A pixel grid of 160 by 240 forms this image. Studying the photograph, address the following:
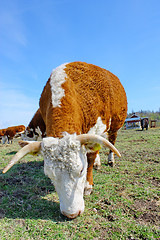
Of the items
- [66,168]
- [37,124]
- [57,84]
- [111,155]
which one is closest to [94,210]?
[66,168]

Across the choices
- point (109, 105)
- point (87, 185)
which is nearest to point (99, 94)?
point (109, 105)

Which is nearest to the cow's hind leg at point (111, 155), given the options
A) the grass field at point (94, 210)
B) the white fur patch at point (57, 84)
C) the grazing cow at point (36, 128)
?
the grass field at point (94, 210)

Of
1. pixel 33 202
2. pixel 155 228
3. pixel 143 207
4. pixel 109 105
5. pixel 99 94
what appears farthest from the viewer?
pixel 109 105

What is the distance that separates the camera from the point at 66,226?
2.58 metres

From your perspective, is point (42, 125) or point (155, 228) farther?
point (42, 125)

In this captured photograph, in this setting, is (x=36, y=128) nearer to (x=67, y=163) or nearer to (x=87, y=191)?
(x=87, y=191)

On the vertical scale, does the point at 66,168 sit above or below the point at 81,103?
below

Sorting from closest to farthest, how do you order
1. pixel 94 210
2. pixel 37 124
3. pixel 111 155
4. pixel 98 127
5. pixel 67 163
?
pixel 67 163, pixel 94 210, pixel 98 127, pixel 111 155, pixel 37 124

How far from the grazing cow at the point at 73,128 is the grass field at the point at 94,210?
0.91ft

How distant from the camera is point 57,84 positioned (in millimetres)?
3562

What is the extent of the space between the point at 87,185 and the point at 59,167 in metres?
1.48

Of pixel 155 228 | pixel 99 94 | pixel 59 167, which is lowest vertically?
pixel 155 228

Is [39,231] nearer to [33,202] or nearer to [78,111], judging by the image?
[33,202]

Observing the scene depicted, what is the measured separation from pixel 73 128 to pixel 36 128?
21.9 ft
